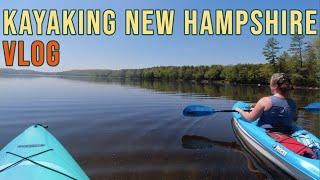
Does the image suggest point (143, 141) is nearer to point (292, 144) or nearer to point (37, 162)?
point (292, 144)

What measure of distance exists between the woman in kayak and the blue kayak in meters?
0.37

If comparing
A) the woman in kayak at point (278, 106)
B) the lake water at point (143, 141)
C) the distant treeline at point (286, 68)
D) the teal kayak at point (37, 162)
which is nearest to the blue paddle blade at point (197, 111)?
the lake water at point (143, 141)

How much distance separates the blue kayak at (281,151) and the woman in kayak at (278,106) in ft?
1.23

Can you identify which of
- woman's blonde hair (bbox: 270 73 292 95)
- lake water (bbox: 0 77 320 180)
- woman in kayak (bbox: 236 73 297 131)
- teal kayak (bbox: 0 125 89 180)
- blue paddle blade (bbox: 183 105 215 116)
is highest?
woman's blonde hair (bbox: 270 73 292 95)

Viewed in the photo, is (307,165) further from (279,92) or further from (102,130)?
(102,130)

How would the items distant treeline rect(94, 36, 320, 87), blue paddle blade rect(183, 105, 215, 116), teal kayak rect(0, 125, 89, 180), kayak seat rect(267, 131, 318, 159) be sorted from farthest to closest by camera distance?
distant treeline rect(94, 36, 320, 87) → blue paddle blade rect(183, 105, 215, 116) → kayak seat rect(267, 131, 318, 159) → teal kayak rect(0, 125, 89, 180)

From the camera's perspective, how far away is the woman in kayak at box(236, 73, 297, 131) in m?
7.45

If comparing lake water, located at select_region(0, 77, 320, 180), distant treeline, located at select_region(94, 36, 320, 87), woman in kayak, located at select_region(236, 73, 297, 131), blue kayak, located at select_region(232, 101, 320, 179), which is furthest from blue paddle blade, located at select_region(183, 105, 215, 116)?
distant treeline, located at select_region(94, 36, 320, 87)

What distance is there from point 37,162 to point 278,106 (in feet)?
16.7

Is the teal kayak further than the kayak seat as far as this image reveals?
No

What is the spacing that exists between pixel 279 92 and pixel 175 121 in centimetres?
685

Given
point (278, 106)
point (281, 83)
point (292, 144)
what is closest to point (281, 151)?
point (292, 144)

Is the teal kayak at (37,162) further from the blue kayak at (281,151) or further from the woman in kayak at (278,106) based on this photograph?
the woman in kayak at (278,106)

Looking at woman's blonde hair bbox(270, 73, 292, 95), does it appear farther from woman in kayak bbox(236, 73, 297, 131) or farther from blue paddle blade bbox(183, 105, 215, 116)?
blue paddle blade bbox(183, 105, 215, 116)
